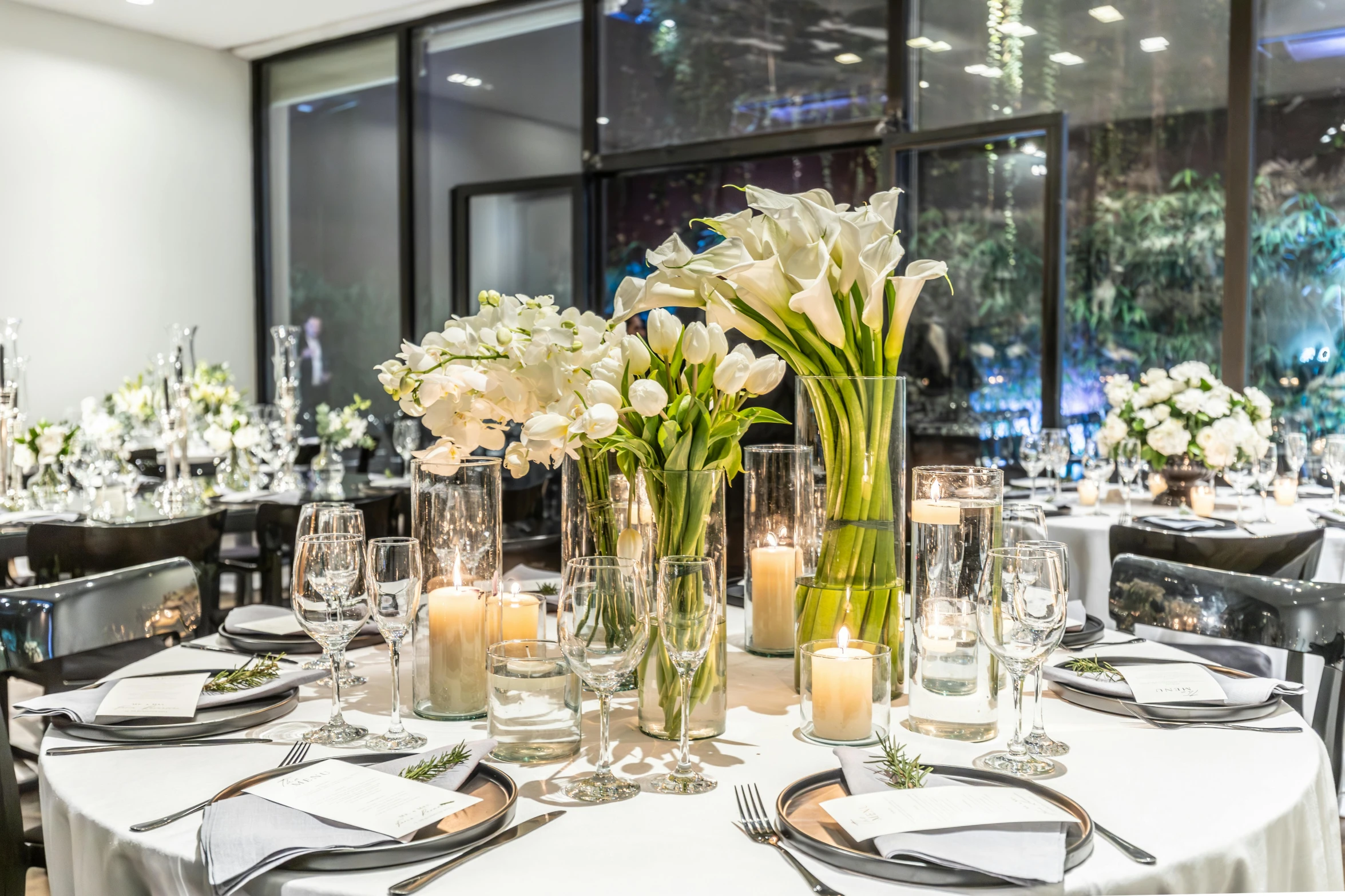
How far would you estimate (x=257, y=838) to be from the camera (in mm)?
984

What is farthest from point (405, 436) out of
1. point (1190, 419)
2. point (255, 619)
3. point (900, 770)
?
point (900, 770)

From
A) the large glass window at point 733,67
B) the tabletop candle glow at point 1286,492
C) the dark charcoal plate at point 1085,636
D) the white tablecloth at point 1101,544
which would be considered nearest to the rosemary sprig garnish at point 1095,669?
the dark charcoal plate at point 1085,636

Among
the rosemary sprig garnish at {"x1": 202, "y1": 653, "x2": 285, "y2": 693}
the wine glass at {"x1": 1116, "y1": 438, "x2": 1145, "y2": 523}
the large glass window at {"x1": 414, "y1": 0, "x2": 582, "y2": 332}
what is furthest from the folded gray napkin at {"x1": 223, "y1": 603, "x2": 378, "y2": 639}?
the large glass window at {"x1": 414, "y1": 0, "x2": 582, "y2": 332}

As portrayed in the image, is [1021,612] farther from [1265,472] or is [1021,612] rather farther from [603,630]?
[1265,472]

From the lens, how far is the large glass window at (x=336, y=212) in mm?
7406

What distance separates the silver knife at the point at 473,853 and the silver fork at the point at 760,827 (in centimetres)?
18

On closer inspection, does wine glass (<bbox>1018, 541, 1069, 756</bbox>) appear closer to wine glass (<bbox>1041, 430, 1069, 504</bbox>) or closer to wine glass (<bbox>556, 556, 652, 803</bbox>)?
wine glass (<bbox>556, 556, 652, 803</bbox>)

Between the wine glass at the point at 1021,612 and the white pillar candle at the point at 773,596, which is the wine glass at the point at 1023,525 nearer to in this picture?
the wine glass at the point at 1021,612

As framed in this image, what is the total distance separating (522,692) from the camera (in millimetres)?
1247

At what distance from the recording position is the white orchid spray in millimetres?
1358

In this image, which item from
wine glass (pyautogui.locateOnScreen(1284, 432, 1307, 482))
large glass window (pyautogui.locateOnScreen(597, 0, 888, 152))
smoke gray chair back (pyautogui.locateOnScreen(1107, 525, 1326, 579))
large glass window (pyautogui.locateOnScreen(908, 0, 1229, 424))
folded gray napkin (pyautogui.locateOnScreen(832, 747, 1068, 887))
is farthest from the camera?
large glass window (pyautogui.locateOnScreen(597, 0, 888, 152))

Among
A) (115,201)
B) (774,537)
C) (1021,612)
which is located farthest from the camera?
(115,201)

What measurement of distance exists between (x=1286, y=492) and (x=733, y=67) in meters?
3.57

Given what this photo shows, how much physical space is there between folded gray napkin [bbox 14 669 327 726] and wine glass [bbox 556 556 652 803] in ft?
1.67
